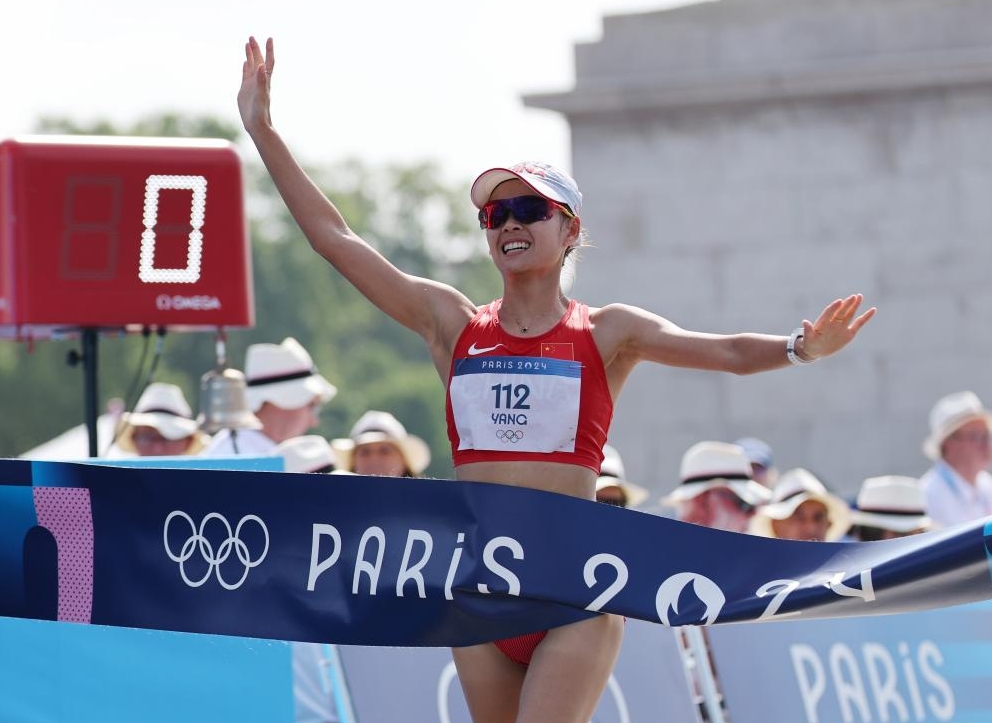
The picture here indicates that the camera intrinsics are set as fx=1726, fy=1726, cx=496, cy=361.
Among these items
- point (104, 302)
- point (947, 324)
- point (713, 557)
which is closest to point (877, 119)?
point (947, 324)

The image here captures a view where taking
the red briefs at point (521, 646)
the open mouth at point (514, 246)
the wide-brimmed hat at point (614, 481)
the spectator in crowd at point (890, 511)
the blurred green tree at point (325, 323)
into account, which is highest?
the blurred green tree at point (325, 323)

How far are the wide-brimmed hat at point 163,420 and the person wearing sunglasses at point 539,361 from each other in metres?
4.09

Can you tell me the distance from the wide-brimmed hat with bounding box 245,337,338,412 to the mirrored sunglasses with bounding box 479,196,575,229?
420 centimetres

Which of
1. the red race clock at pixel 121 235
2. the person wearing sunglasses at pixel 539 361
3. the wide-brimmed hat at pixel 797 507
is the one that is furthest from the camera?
the wide-brimmed hat at pixel 797 507

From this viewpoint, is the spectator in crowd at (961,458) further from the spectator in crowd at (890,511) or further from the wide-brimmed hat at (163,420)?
the wide-brimmed hat at (163,420)

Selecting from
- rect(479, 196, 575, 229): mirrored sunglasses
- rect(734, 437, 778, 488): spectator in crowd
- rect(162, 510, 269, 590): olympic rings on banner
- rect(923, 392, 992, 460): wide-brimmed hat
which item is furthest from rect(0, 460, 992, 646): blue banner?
rect(734, 437, 778, 488): spectator in crowd

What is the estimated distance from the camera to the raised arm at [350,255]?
5074 mm

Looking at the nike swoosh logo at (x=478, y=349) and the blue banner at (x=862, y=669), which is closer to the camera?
the nike swoosh logo at (x=478, y=349)

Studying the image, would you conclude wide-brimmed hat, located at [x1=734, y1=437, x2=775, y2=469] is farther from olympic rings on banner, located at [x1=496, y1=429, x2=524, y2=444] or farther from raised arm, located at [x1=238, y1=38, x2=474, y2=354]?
olympic rings on banner, located at [x1=496, y1=429, x2=524, y2=444]

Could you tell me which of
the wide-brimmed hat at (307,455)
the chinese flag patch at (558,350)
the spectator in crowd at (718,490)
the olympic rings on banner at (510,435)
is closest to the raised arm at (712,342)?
the chinese flag patch at (558,350)

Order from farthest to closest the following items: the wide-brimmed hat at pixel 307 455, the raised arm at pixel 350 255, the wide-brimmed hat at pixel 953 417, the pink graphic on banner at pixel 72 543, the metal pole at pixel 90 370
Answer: the wide-brimmed hat at pixel 953 417
the wide-brimmed hat at pixel 307 455
the metal pole at pixel 90 370
the pink graphic on banner at pixel 72 543
the raised arm at pixel 350 255

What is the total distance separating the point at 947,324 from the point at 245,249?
23.8 ft

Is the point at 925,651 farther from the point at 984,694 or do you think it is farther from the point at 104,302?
the point at 104,302

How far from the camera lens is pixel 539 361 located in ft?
15.9
